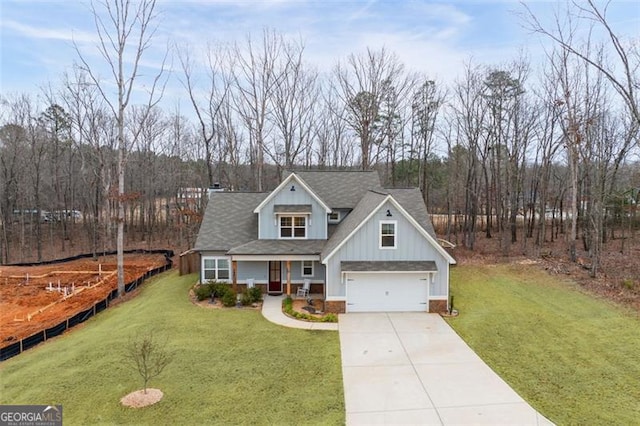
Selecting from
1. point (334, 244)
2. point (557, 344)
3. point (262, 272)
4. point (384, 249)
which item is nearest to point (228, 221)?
point (262, 272)

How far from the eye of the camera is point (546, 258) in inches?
1006

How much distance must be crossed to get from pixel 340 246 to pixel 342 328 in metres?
3.37

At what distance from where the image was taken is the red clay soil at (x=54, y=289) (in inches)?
669

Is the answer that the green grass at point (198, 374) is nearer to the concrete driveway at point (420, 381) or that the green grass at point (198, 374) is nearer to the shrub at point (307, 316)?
the concrete driveway at point (420, 381)

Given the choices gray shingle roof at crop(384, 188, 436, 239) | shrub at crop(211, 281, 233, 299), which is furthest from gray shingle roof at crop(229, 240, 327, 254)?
gray shingle roof at crop(384, 188, 436, 239)

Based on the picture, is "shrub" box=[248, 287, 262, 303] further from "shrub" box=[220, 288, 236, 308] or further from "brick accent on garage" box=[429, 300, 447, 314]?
"brick accent on garage" box=[429, 300, 447, 314]

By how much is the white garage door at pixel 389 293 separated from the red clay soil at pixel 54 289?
13.2 m

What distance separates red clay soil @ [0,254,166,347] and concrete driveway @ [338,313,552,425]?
13.7 meters

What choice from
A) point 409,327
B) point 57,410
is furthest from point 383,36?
point 57,410

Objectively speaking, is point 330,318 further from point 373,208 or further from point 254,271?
point 254,271

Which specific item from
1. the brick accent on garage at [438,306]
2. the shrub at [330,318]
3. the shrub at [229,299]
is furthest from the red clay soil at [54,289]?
the brick accent on garage at [438,306]

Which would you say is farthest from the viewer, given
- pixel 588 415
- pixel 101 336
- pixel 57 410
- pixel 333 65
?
Answer: pixel 333 65

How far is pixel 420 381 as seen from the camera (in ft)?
33.2

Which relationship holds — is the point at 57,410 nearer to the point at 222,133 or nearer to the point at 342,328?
the point at 342,328
